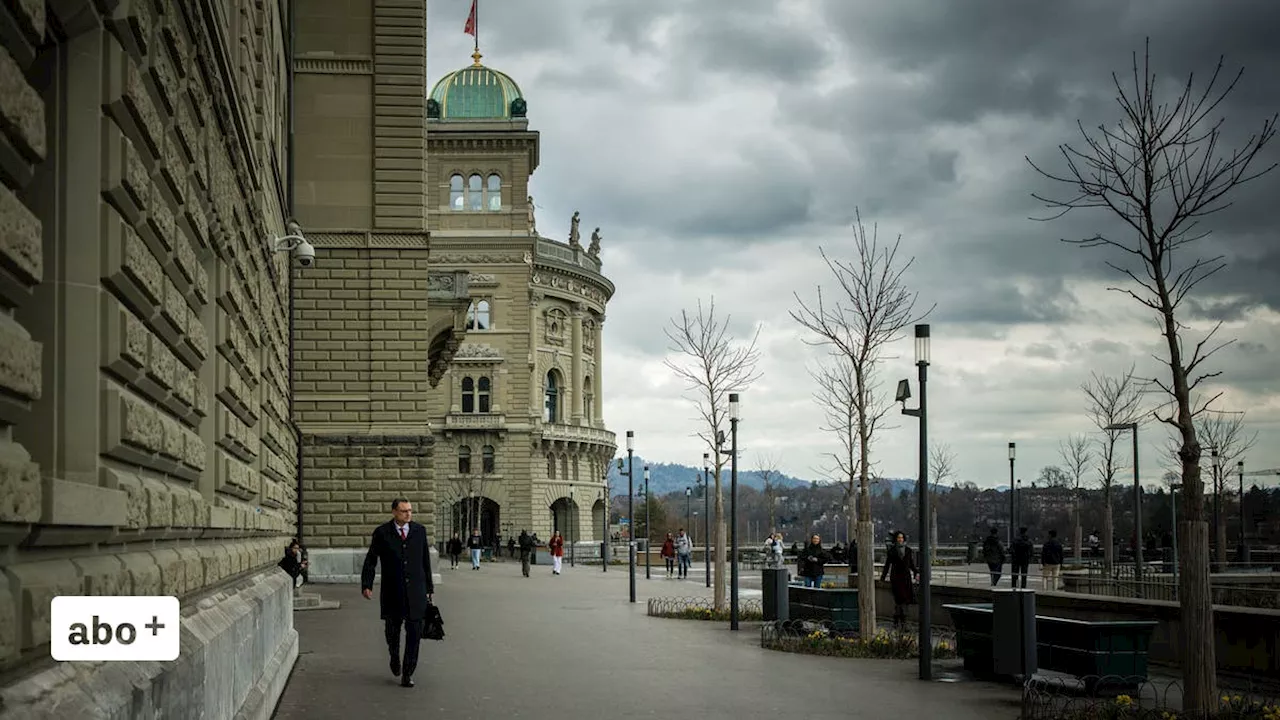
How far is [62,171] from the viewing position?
17.6ft

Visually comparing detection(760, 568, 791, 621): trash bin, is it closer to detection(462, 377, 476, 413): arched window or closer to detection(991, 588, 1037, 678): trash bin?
detection(991, 588, 1037, 678): trash bin

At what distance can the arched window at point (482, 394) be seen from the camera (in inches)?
3964

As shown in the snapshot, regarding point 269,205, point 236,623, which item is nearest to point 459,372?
point 269,205

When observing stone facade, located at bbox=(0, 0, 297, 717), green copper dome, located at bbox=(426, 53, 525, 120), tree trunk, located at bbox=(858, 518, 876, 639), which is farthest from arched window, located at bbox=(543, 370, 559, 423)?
stone facade, located at bbox=(0, 0, 297, 717)

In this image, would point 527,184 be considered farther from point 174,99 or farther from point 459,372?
point 174,99

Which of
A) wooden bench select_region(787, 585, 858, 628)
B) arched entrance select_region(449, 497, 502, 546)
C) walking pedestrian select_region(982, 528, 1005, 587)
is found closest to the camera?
wooden bench select_region(787, 585, 858, 628)

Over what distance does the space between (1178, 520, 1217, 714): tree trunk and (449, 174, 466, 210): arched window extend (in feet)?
289

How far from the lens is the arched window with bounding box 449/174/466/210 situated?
9859 centimetres

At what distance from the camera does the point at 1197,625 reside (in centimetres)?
1252

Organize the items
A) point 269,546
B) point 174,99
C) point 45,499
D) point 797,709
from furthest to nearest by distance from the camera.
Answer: point 269,546 < point 797,709 < point 174,99 < point 45,499

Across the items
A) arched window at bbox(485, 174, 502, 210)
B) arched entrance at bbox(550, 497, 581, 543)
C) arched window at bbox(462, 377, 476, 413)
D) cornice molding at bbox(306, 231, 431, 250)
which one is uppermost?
arched window at bbox(485, 174, 502, 210)

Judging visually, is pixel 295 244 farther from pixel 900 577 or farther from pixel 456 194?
pixel 456 194

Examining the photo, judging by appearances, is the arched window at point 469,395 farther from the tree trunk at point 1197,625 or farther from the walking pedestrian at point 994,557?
the tree trunk at point 1197,625

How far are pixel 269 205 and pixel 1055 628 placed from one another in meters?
10.6
